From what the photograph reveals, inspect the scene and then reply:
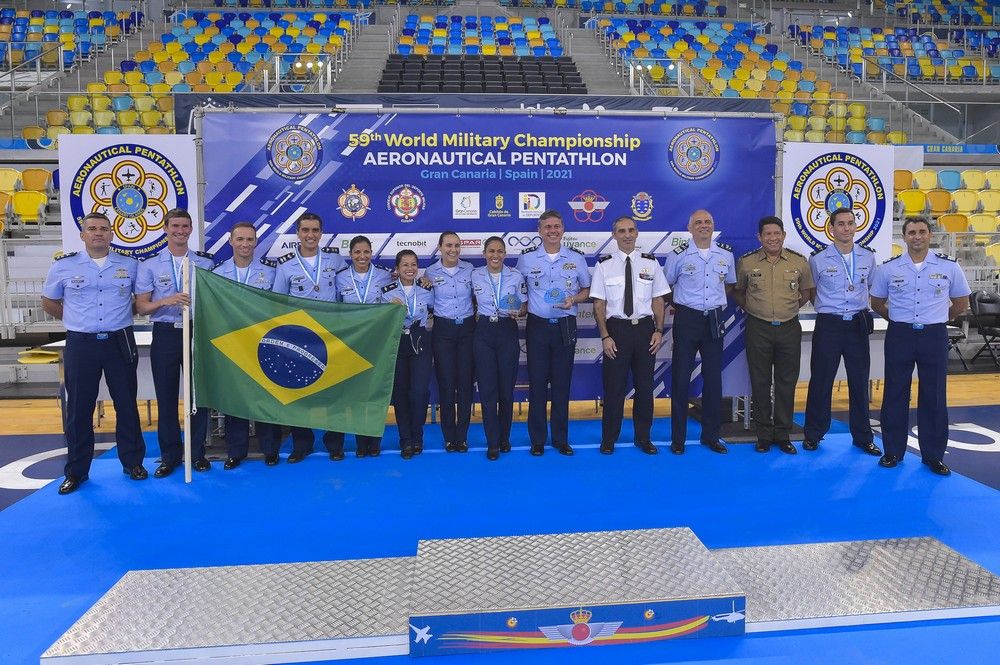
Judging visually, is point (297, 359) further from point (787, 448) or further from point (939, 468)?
point (939, 468)

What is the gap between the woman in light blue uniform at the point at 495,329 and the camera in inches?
216

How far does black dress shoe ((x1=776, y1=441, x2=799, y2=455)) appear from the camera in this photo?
18.3ft

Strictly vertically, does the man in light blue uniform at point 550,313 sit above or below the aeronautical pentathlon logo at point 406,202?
below

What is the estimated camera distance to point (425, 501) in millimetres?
4668

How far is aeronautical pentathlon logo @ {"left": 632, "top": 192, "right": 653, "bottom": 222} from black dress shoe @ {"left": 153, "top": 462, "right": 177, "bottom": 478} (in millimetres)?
4185

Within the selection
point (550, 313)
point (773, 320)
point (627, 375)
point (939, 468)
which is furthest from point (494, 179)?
point (939, 468)

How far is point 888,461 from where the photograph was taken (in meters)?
5.22

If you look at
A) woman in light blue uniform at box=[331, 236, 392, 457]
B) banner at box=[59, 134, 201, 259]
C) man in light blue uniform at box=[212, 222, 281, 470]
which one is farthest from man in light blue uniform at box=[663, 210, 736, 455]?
banner at box=[59, 134, 201, 259]

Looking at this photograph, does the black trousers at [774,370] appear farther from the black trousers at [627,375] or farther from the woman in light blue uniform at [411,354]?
the woman in light blue uniform at [411,354]

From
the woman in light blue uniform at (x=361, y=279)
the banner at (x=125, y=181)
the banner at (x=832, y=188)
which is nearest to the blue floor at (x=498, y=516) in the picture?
the woman in light blue uniform at (x=361, y=279)

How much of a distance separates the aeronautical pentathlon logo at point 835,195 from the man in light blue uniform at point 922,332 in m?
1.96

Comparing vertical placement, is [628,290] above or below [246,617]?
above

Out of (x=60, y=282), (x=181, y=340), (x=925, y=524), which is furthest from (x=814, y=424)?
(x=60, y=282)

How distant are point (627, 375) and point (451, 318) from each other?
1.46 m
